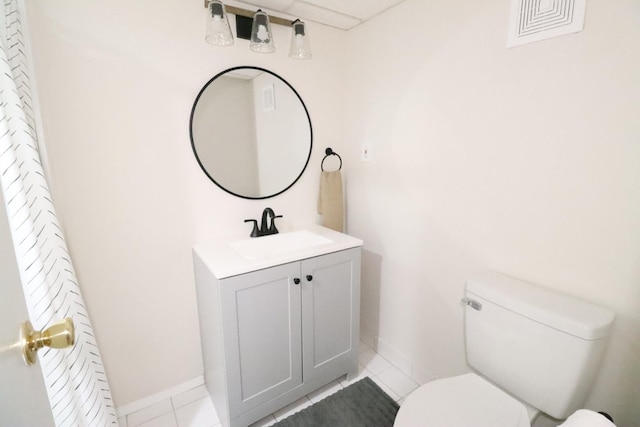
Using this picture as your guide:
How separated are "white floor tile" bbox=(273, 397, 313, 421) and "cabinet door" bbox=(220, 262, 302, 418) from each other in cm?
16

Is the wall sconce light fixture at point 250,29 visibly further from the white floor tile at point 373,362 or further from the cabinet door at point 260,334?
the white floor tile at point 373,362

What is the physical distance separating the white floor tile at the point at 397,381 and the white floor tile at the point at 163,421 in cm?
116

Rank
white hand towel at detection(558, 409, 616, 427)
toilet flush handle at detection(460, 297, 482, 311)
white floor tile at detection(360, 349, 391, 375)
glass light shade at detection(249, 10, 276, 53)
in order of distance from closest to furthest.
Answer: white hand towel at detection(558, 409, 616, 427) → toilet flush handle at detection(460, 297, 482, 311) → glass light shade at detection(249, 10, 276, 53) → white floor tile at detection(360, 349, 391, 375)

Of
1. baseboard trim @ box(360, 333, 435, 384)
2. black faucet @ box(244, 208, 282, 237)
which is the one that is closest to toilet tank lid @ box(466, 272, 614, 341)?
baseboard trim @ box(360, 333, 435, 384)

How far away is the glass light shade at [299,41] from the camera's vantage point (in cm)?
155

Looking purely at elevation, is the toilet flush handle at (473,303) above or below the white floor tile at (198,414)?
above

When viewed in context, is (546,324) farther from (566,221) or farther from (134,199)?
(134,199)

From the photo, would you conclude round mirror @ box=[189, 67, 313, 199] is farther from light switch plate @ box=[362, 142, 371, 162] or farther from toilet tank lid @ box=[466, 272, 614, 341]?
toilet tank lid @ box=[466, 272, 614, 341]

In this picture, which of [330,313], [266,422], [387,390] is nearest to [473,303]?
[330,313]

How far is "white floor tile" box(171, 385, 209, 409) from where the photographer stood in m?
1.66

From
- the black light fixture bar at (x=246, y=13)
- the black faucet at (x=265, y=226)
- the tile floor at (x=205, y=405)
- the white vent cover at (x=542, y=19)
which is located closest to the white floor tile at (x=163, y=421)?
the tile floor at (x=205, y=405)

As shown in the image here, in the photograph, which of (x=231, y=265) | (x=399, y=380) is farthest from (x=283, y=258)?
(x=399, y=380)

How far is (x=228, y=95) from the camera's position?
5.37 ft

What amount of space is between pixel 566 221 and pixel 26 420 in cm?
158
